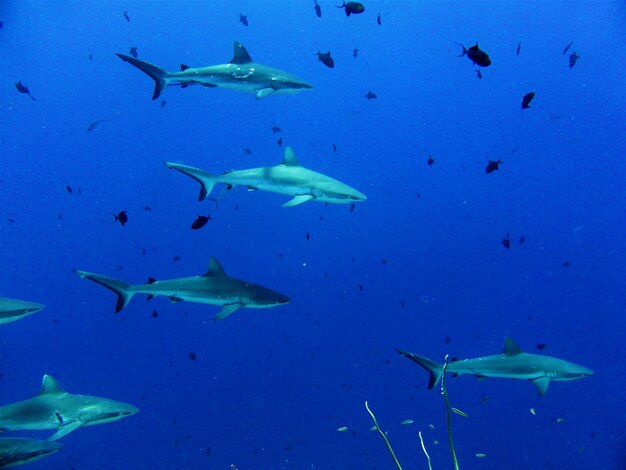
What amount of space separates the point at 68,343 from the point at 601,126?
482 inches

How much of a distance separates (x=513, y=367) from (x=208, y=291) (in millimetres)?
3887

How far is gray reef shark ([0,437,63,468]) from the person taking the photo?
412cm

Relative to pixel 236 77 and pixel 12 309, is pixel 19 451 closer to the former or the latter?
Result: pixel 12 309

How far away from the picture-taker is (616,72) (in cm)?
1020

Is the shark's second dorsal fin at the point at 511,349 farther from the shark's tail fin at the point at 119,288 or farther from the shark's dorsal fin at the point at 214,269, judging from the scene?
the shark's tail fin at the point at 119,288

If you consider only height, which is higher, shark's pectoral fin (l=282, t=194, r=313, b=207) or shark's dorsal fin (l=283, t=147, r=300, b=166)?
shark's dorsal fin (l=283, t=147, r=300, b=166)

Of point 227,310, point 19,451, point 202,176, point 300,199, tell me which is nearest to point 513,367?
point 300,199

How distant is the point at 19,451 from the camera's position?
13.8 feet

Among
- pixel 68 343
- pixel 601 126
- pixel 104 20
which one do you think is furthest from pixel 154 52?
pixel 601 126

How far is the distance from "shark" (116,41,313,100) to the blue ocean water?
4.43m

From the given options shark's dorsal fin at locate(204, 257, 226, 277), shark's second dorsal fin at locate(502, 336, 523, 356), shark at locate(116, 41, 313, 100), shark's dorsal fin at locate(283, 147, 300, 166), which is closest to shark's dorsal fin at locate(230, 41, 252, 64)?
shark at locate(116, 41, 313, 100)

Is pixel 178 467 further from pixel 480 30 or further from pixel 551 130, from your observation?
pixel 480 30

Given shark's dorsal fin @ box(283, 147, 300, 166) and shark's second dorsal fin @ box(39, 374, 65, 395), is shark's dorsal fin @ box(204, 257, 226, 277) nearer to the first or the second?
shark's dorsal fin @ box(283, 147, 300, 166)

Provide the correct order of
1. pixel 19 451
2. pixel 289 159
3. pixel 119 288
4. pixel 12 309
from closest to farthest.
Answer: pixel 19 451
pixel 12 309
pixel 119 288
pixel 289 159
